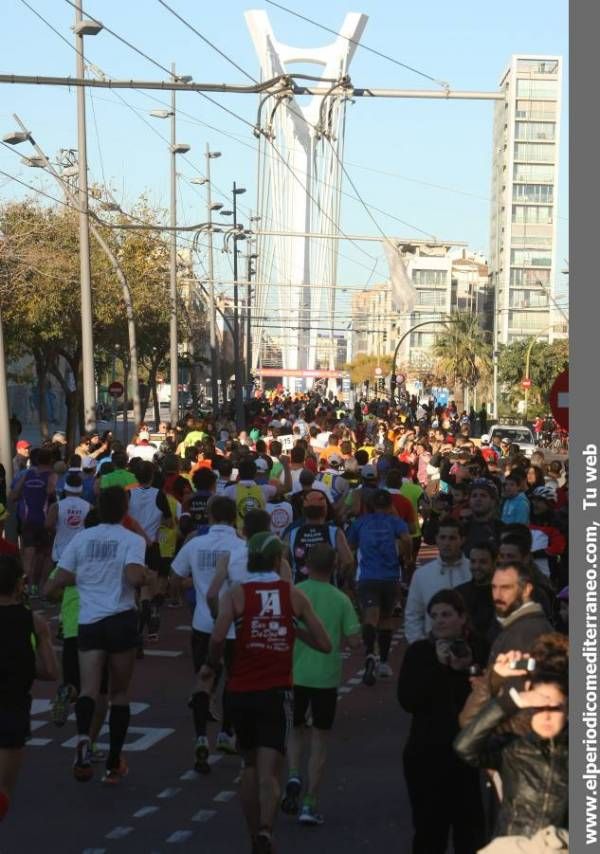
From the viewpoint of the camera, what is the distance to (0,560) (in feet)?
26.2

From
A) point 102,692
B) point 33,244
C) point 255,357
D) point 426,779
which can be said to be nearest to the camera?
point 426,779

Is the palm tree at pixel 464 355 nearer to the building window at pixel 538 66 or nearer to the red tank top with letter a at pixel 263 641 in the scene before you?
the building window at pixel 538 66

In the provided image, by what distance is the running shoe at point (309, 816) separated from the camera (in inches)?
355

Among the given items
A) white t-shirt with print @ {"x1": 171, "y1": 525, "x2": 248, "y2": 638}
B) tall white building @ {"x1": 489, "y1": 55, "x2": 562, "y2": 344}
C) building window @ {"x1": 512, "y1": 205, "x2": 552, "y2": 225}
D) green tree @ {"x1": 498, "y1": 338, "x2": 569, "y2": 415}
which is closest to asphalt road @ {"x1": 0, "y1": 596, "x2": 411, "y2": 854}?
white t-shirt with print @ {"x1": 171, "y1": 525, "x2": 248, "y2": 638}

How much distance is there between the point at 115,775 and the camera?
32.7 feet

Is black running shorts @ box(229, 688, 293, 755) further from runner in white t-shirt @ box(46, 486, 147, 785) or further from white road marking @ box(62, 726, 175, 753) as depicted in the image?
white road marking @ box(62, 726, 175, 753)

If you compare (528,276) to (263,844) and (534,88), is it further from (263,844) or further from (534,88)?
(263,844)

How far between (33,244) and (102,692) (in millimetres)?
31758

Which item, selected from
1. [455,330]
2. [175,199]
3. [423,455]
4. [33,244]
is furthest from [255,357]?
[423,455]

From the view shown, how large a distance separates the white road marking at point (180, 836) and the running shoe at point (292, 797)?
61 centimetres

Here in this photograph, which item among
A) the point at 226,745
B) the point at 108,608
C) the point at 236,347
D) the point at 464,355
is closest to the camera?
the point at 108,608

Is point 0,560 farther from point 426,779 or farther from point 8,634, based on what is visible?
point 426,779

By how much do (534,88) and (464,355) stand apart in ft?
158

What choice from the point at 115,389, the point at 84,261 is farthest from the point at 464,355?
the point at 84,261
